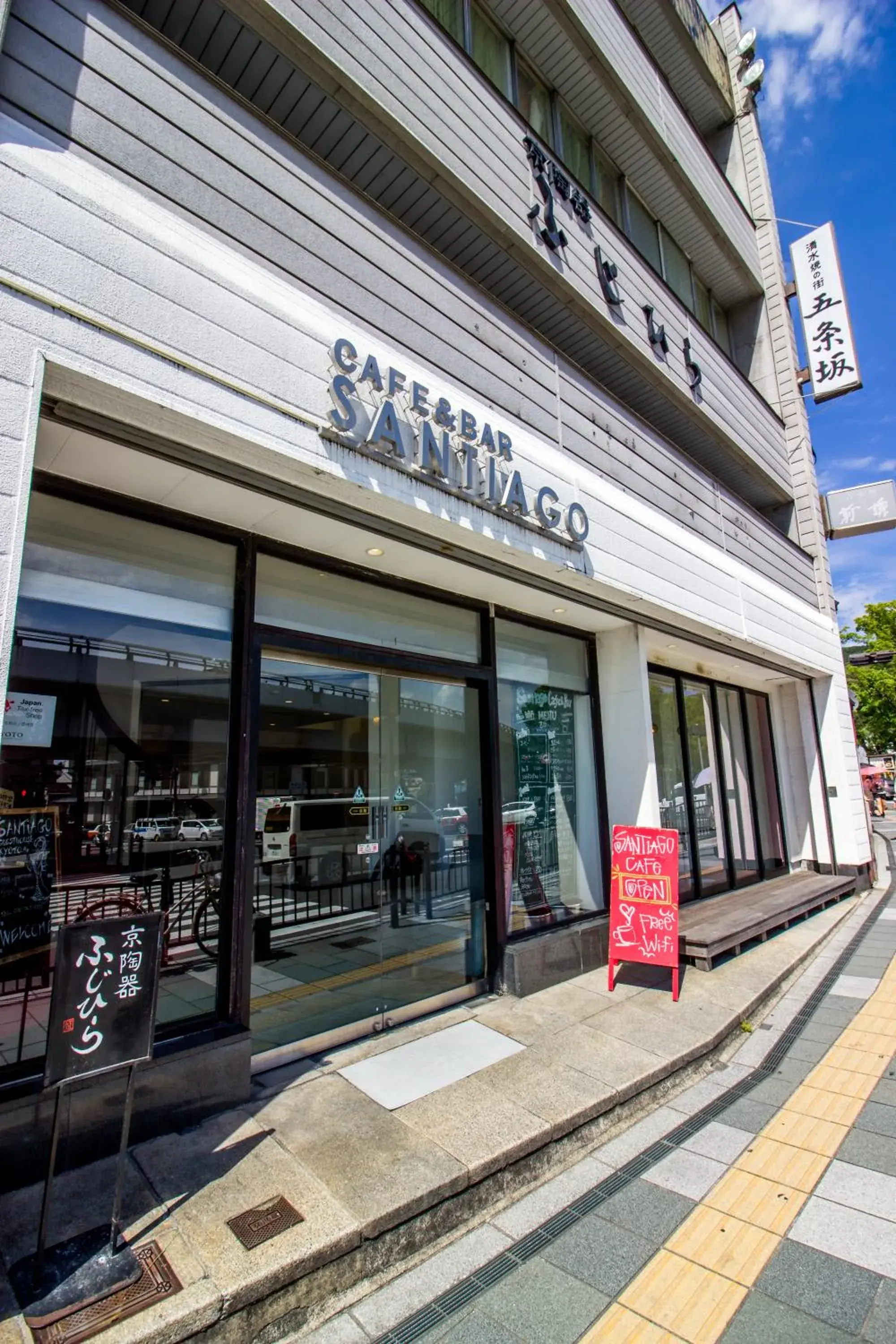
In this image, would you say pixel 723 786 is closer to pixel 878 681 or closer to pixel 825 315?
pixel 825 315

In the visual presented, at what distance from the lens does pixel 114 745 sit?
12.7 feet

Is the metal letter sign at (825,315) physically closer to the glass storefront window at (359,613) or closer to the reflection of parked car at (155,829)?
the glass storefront window at (359,613)

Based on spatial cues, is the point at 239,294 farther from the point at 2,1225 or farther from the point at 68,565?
the point at 2,1225

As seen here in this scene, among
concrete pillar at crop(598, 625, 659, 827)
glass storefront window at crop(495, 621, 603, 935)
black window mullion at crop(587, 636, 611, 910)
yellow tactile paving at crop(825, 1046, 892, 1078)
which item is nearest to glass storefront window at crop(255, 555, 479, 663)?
glass storefront window at crop(495, 621, 603, 935)

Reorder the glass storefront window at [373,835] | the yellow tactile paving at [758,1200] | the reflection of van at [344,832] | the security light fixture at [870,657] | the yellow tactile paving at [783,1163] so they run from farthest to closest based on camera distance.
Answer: the security light fixture at [870,657]
the reflection of van at [344,832]
the glass storefront window at [373,835]
the yellow tactile paving at [783,1163]
the yellow tactile paving at [758,1200]

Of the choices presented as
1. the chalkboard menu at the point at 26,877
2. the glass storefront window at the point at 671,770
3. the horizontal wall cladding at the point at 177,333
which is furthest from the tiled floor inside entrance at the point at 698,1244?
the glass storefront window at the point at 671,770

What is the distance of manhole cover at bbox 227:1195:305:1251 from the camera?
2619mm

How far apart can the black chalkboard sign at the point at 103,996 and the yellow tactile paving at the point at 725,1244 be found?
2.52m

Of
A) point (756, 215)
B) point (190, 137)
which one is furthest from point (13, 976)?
point (756, 215)

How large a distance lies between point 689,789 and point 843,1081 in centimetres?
501

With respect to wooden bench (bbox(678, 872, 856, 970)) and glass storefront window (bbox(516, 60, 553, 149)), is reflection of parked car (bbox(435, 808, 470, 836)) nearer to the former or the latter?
wooden bench (bbox(678, 872, 856, 970))

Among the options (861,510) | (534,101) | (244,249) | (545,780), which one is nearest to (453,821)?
(545,780)

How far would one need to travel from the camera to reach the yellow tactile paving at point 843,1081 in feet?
14.1

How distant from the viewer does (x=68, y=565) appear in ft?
12.0
